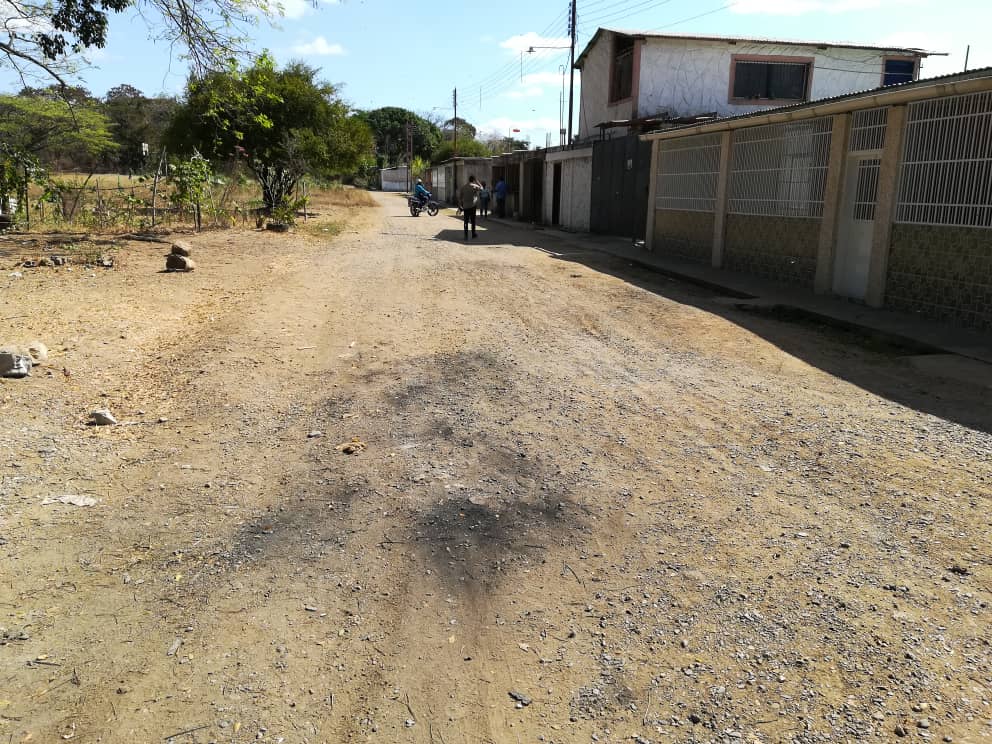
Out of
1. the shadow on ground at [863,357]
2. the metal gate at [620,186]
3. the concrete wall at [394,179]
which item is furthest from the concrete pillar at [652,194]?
the concrete wall at [394,179]

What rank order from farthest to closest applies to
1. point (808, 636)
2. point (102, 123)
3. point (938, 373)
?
point (102, 123)
point (938, 373)
point (808, 636)

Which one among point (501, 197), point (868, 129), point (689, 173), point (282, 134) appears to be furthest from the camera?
point (501, 197)

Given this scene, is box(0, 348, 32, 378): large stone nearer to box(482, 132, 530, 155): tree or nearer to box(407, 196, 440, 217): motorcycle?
box(407, 196, 440, 217): motorcycle

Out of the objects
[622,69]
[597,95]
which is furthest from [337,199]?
[622,69]

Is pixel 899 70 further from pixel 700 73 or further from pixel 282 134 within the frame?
pixel 282 134

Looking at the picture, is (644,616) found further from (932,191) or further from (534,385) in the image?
Answer: (932,191)

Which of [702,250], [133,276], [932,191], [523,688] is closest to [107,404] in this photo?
[523,688]

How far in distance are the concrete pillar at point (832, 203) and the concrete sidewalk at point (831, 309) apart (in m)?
0.34

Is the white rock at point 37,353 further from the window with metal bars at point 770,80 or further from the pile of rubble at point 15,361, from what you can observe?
the window with metal bars at point 770,80

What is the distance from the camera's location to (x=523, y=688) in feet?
8.65

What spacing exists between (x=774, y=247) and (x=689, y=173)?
3.99m

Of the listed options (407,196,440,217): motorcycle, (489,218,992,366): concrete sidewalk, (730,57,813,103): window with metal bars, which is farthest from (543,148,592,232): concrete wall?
(407,196,440,217): motorcycle

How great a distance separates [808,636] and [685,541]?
32.4 inches

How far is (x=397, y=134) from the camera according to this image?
9850cm
